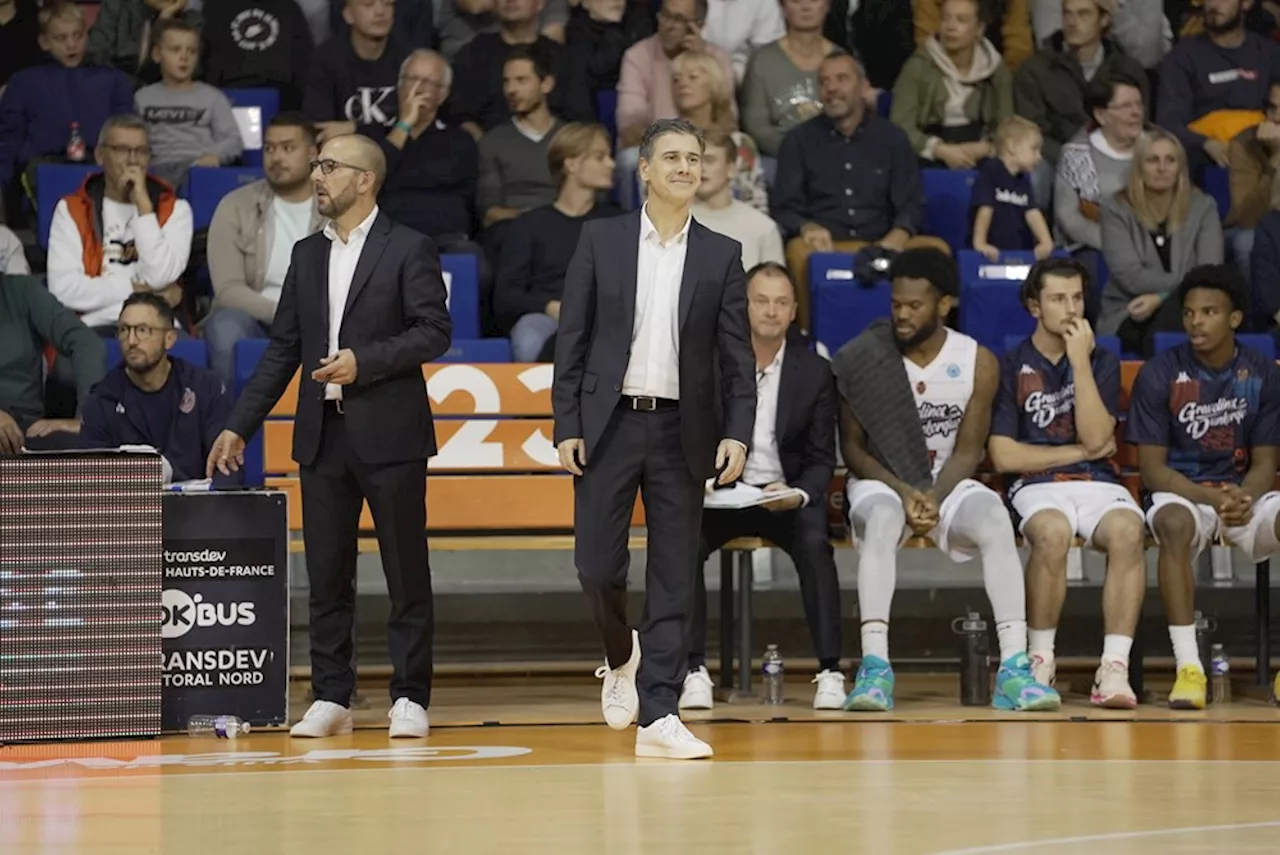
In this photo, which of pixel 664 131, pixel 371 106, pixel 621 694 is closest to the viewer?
pixel 664 131

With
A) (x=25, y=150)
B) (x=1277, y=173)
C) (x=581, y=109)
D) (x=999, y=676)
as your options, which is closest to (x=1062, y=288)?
(x=999, y=676)

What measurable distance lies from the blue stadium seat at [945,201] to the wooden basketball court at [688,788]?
3828 mm

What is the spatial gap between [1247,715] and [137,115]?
19.3 ft

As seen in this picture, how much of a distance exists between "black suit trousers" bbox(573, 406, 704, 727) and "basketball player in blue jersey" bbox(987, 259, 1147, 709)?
74.2 inches

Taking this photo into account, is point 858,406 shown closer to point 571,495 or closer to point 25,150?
point 571,495

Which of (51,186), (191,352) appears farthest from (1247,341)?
(51,186)

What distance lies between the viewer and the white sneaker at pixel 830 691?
734 centimetres

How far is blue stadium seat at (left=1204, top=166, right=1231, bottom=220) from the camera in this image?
1077cm

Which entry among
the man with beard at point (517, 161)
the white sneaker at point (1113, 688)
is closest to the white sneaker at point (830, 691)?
the white sneaker at point (1113, 688)

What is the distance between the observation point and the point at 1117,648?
24.6 feet

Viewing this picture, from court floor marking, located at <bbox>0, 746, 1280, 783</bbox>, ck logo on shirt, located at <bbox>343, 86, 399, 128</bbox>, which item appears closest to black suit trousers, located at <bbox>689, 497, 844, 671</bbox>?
court floor marking, located at <bbox>0, 746, 1280, 783</bbox>

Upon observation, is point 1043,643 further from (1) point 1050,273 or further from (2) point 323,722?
(2) point 323,722

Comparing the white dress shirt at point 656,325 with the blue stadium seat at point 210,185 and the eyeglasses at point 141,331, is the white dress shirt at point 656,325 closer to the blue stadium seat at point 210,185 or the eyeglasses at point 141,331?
the eyeglasses at point 141,331

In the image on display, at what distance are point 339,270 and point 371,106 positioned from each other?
3967mm
